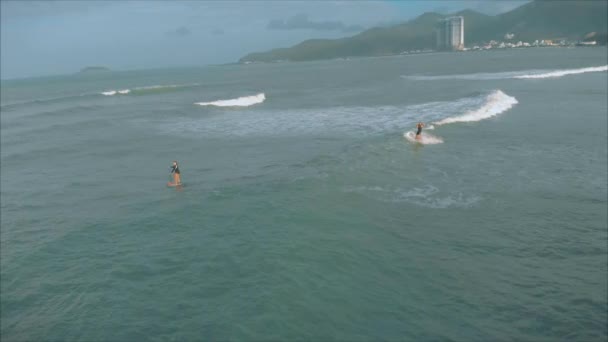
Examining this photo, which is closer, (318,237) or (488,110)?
(318,237)

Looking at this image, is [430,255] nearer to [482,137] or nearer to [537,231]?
[537,231]

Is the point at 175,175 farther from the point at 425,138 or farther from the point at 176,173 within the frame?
the point at 425,138

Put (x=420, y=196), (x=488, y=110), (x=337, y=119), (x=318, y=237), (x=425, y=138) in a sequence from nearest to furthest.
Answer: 1. (x=318, y=237)
2. (x=420, y=196)
3. (x=425, y=138)
4. (x=488, y=110)
5. (x=337, y=119)

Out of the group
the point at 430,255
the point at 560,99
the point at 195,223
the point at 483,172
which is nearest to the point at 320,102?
the point at 560,99

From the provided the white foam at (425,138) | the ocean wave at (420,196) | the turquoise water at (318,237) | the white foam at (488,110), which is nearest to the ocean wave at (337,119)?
the white foam at (488,110)

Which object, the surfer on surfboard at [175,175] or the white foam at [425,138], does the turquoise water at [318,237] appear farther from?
the surfer on surfboard at [175,175]

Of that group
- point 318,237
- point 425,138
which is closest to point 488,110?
point 425,138

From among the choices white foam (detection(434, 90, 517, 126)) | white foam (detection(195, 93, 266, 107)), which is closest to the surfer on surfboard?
white foam (detection(434, 90, 517, 126))
